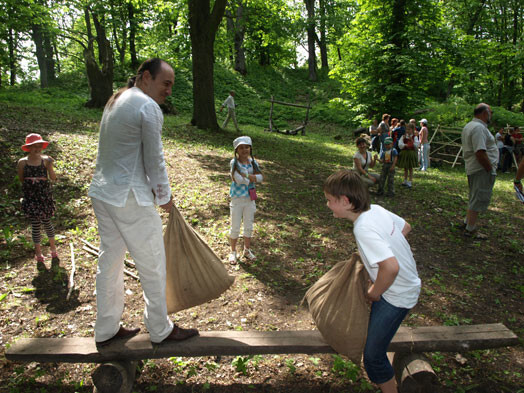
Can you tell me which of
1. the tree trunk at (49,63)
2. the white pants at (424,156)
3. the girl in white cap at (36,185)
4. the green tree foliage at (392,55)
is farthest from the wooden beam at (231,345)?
the tree trunk at (49,63)

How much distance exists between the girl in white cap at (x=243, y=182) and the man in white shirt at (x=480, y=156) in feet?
12.5

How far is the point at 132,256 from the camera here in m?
2.40

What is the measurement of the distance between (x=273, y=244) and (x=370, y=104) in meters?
11.9

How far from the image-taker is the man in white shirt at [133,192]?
231cm

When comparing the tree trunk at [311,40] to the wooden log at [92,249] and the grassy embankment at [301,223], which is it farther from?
the wooden log at [92,249]

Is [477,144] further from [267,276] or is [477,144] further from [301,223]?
[267,276]

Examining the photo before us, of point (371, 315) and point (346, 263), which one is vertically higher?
point (346, 263)

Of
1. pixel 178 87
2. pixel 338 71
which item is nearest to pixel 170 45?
pixel 178 87

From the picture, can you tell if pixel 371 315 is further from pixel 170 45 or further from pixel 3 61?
pixel 3 61

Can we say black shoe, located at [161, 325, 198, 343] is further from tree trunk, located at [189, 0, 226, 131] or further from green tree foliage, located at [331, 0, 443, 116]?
green tree foliage, located at [331, 0, 443, 116]

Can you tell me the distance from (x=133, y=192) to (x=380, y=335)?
1.96m

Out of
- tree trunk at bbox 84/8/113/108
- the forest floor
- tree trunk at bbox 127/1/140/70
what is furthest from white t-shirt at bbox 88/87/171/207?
tree trunk at bbox 127/1/140/70

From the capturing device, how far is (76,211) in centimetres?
638

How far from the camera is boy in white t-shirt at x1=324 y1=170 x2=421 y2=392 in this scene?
2.07 m
